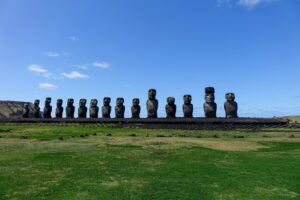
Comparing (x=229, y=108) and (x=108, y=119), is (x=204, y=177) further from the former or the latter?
(x=108, y=119)

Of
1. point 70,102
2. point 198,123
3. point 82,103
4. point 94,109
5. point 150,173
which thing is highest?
point 70,102

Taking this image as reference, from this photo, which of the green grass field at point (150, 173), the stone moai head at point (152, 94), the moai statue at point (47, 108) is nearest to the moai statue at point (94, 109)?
the stone moai head at point (152, 94)

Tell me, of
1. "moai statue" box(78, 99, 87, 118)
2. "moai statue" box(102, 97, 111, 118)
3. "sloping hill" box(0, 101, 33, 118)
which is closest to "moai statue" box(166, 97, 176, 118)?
"moai statue" box(102, 97, 111, 118)

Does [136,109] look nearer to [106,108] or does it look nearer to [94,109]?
[106,108]

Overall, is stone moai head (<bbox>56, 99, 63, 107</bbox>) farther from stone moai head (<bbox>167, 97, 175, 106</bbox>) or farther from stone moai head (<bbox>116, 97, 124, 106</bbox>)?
stone moai head (<bbox>167, 97, 175, 106</bbox>)

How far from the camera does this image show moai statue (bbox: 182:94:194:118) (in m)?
29.3

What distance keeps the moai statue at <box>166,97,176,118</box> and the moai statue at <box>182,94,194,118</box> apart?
0.90 meters

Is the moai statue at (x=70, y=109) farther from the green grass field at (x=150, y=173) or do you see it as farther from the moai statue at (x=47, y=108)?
the green grass field at (x=150, y=173)

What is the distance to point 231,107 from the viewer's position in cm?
2773

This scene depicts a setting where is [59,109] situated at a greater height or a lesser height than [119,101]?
lesser

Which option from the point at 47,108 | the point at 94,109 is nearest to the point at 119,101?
the point at 94,109

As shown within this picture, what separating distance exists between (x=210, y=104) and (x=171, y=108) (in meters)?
3.25

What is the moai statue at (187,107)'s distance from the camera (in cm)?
2931

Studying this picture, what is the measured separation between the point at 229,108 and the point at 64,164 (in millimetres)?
19250
